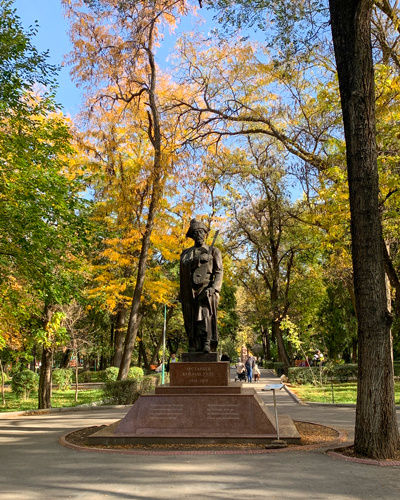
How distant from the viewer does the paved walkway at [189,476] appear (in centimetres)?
536

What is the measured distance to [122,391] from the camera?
1733 centimetres

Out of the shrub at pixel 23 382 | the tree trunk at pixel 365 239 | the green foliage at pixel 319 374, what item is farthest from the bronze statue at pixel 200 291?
the shrub at pixel 23 382

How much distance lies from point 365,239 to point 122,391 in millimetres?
12400

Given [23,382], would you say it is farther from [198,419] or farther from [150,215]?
[198,419]

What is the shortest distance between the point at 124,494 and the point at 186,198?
16.4 m

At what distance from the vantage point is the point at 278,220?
28.3m

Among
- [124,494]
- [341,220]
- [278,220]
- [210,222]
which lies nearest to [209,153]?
[341,220]

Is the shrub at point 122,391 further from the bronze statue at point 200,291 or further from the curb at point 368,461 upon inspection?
the curb at point 368,461

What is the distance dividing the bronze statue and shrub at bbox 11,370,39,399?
18.5 m

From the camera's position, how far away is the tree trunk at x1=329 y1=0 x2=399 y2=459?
716 centimetres

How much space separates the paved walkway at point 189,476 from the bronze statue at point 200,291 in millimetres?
2736

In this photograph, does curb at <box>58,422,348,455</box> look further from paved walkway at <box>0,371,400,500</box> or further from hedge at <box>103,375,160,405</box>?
hedge at <box>103,375,160,405</box>

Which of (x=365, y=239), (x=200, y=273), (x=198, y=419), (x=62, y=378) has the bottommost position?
(x=62, y=378)

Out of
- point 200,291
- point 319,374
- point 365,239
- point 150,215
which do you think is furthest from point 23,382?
point 365,239
